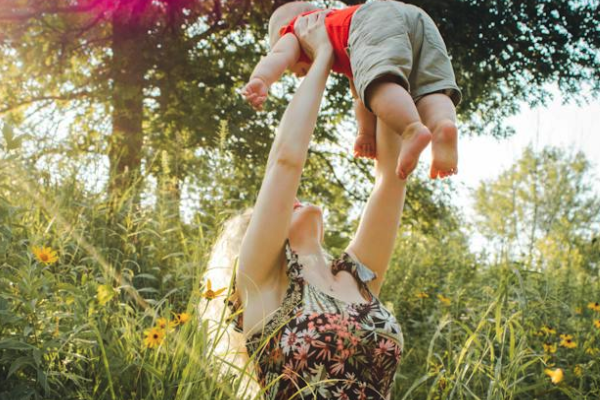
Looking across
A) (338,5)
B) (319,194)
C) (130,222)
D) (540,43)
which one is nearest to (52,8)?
(338,5)

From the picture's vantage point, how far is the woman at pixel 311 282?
178cm

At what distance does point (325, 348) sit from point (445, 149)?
26.6 inches

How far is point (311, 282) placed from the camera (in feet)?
6.56

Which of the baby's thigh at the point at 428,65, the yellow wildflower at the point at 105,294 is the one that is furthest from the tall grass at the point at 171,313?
the baby's thigh at the point at 428,65

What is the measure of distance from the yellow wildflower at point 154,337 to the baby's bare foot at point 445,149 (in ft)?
2.91

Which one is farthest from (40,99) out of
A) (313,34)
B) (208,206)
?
(313,34)

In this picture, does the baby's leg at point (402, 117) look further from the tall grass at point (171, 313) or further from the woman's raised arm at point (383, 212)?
the tall grass at point (171, 313)

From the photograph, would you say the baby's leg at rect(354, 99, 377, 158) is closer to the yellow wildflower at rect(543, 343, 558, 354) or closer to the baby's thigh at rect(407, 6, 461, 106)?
the baby's thigh at rect(407, 6, 461, 106)

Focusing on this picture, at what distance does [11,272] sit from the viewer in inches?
78.9

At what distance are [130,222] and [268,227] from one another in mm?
1126

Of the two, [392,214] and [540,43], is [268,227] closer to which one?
[392,214]

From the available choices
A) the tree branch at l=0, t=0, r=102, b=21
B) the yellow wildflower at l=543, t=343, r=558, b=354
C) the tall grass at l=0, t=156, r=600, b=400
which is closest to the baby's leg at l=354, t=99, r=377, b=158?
the tall grass at l=0, t=156, r=600, b=400

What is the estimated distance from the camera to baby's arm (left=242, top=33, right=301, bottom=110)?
1887 mm

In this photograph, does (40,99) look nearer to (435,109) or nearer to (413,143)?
(435,109)
